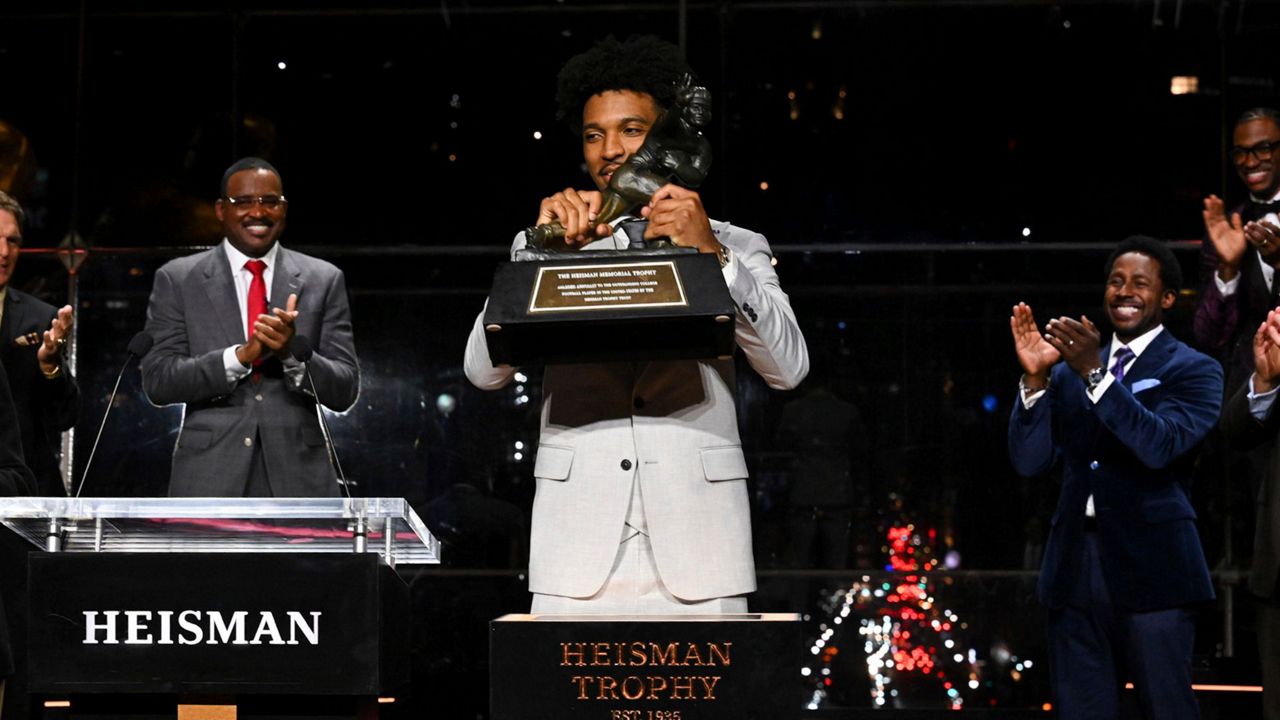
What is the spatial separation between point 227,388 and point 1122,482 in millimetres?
2207

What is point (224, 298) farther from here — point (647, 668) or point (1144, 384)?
point (1144, 384)

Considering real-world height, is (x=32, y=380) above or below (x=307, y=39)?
below

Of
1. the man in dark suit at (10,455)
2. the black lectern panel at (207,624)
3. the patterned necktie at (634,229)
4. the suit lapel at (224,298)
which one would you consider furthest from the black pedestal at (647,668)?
the suit lapel at (224,298)

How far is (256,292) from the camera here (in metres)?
3.97

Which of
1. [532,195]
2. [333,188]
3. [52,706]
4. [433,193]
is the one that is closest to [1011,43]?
[532,195]

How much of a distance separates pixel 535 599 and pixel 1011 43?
3912mm

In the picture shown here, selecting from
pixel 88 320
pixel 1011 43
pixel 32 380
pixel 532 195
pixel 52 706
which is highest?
pixel 1011 43

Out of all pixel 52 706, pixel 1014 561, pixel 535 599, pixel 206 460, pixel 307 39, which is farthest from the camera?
pixel 307 39

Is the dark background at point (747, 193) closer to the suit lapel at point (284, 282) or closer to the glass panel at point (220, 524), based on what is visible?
the suit lapel at point (284, 282)

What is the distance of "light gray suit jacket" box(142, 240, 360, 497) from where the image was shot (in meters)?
3.76

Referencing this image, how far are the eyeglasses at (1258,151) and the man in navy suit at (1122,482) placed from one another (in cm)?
45

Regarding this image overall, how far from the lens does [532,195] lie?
584 cm

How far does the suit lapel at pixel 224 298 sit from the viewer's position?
3.89m

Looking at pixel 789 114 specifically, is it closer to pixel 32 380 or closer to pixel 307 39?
pixel 307 39
